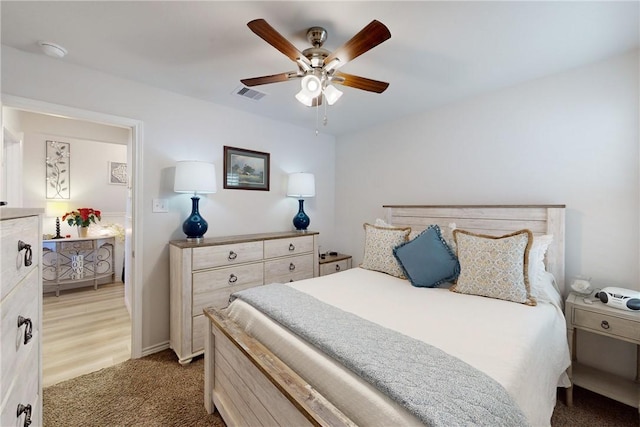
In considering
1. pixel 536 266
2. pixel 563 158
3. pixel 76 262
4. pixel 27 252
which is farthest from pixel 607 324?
pixel 76 262

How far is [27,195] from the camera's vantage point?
3951mm

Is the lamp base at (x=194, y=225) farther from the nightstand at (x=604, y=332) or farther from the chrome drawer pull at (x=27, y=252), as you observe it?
the nightstand at (x=604, y=332)

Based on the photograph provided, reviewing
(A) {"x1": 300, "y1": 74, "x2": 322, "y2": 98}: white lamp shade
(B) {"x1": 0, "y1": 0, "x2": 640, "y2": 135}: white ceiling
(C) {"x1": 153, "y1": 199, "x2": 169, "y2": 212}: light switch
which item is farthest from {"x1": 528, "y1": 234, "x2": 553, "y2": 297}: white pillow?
(C) {"x1": 153, "y1": 199, "x2": 169, "y2": 212}: light switch

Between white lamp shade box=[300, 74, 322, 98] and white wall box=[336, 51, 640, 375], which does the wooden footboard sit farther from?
white wall box=[336, 51, 640, 375]

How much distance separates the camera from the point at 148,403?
1767mm

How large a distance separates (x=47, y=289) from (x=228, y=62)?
4.31 metres

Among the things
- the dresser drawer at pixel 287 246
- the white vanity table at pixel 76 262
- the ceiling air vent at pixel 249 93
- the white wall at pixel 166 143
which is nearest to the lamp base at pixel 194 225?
the white wall at pixel 166 143

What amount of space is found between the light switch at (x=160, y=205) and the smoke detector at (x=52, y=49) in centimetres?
119

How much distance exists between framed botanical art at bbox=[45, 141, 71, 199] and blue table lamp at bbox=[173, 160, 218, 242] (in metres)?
3.30

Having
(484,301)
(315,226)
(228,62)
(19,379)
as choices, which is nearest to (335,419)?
(19,379)

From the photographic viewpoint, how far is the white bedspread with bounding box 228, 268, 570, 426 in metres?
0.94

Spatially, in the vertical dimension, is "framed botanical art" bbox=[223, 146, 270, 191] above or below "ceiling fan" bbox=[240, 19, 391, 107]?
below

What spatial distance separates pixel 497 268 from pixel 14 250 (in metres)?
2.36

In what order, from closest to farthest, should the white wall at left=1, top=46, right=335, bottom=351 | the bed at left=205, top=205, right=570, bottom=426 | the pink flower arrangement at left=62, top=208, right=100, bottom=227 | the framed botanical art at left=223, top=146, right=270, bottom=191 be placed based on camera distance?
the bed at left=205, top=205, right=570, bottom=426 → the white wall at left=1, top=46, right=335, bottom=351 → the framed botanical art at left=223, top=146, right=270, bottom=191 → the pink flower arrangement at left=62, top=208, right=100, bottom=227
